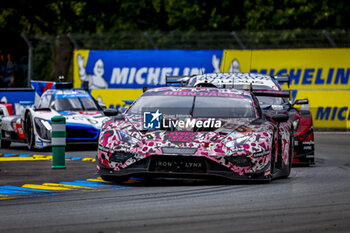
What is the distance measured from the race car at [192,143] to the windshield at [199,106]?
0.04 ft

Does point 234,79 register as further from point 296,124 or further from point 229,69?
point 229,69

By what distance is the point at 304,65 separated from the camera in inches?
1087

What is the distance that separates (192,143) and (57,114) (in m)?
9.04

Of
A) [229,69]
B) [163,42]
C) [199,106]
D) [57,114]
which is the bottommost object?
[57,114]

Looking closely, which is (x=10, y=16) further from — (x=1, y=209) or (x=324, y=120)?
(x=1, y=209)

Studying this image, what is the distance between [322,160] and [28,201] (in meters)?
7.58

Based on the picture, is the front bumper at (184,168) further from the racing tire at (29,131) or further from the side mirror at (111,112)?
the racing tire at (29,131)

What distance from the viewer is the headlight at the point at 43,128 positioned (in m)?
19.5

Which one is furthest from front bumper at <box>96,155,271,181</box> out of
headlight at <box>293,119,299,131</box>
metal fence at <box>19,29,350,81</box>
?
metal fence at <box>19,29,350,81</box>

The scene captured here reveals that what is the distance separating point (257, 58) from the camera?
28.2m

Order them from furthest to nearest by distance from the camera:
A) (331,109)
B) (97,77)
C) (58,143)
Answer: (97,77), (331,109), (58,143)

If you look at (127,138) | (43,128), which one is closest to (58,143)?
(127,138)

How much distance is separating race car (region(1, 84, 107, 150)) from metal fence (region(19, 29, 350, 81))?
8206 mm

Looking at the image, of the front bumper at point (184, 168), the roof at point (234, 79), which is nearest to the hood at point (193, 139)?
the front bumper at point (184, 168)
